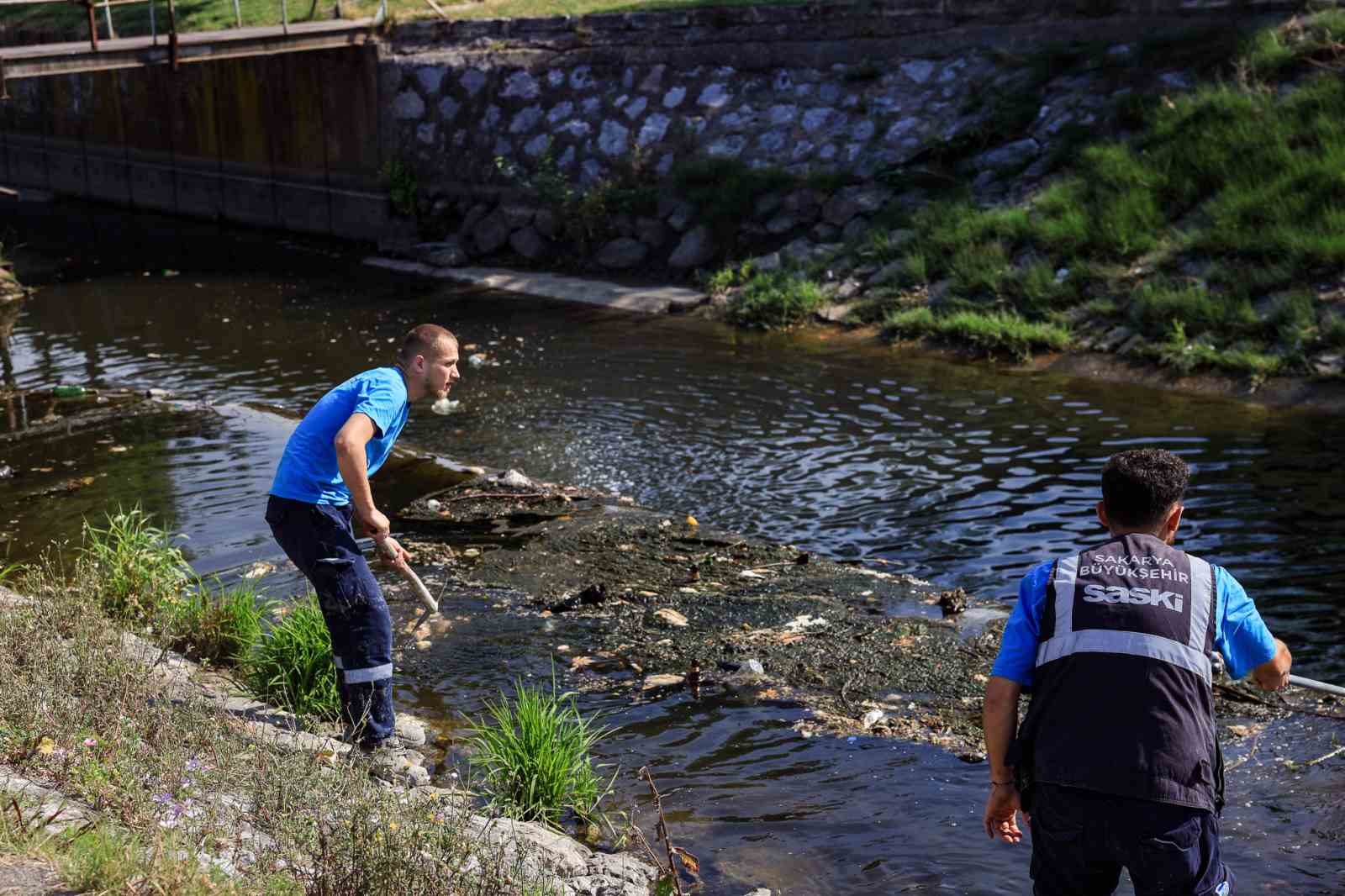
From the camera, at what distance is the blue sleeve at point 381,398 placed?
5570 millimetres

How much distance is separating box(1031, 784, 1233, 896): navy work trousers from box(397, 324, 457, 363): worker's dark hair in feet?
10.2

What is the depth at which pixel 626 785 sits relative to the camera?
6.03m

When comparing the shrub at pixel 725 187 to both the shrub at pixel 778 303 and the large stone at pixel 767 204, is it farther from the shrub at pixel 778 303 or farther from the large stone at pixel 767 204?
the shrub at pixel 778 303

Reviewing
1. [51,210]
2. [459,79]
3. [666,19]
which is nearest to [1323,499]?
[666,19]

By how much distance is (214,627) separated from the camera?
7000 mm

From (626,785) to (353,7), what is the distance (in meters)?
20.4

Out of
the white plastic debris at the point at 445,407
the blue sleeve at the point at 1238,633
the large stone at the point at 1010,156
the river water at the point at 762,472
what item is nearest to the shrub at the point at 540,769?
the river water at the point at 762,472

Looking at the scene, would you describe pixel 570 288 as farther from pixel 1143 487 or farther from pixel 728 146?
pixel 1143 487

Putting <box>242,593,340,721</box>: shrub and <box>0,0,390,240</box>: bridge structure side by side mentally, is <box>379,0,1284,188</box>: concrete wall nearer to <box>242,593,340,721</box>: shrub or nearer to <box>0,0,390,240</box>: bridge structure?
<box>0,0,390,240</box>: bridge structure

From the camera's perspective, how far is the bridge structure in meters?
20.2

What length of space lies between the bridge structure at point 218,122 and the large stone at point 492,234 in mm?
2382

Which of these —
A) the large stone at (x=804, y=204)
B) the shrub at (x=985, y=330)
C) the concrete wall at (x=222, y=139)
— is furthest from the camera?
the concrete wall at (x=222, y=139)

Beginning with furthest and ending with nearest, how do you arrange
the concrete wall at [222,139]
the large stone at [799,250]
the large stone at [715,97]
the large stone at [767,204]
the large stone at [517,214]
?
the concrete wall at [222,139] < the large stone at [517,214] < the large stone at [715,97] < the large stone at [767,204] < the large stone at [799,250]

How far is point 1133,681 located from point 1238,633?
0.37 metres
